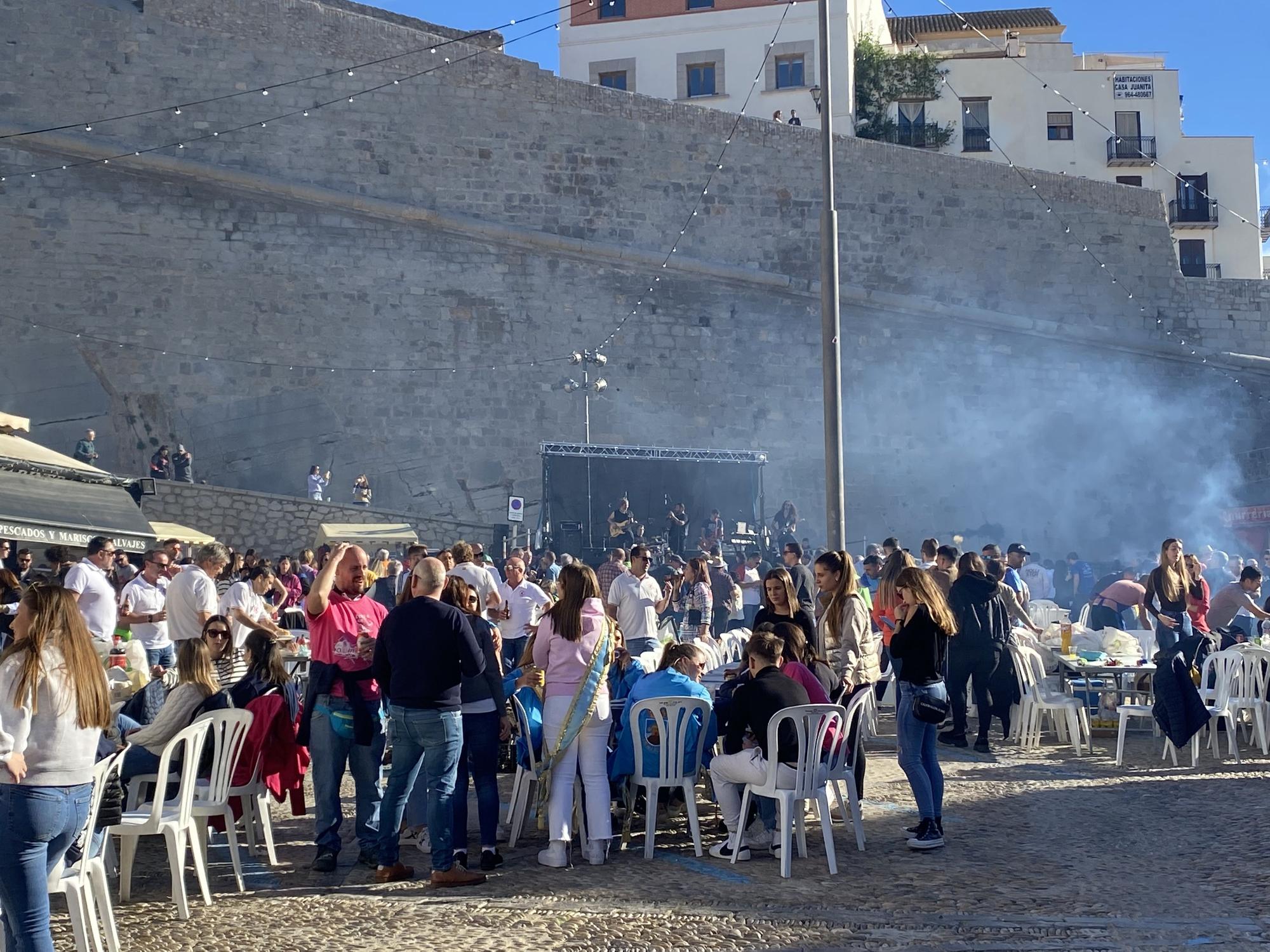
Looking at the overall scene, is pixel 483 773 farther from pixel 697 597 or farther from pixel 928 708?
pixel 697 597

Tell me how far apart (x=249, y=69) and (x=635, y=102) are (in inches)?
244

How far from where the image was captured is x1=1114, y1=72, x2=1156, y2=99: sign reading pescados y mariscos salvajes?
32.1 meters

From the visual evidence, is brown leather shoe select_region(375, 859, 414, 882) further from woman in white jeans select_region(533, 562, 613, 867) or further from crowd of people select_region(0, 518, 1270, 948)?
woman in white jeans select_region(533, 562, 613, 867)

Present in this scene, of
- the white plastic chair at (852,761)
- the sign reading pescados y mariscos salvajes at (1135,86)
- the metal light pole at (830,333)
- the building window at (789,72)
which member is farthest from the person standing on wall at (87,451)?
the sign reading pescados y mariscos salvajes at (1135,86)

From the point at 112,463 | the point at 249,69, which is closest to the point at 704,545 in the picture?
the point at 112,463

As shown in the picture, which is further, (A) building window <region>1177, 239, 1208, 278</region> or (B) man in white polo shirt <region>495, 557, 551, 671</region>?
(A) building window <region>1177, 239, 1208, 278</region>

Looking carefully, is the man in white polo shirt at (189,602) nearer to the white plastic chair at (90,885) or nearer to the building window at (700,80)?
the white plastic chair at (90,885)

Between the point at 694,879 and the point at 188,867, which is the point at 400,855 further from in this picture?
the point at 694,879

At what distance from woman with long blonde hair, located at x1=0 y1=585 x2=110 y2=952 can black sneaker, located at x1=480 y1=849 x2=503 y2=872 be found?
188cm

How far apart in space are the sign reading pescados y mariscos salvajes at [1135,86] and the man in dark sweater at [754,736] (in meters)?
30.6

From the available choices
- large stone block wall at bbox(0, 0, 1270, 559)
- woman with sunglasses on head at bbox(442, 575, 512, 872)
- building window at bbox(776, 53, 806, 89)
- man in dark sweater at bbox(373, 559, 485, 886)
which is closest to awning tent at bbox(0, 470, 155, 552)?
woman with sunglasses on head at bbox(442, 575, 512, 872)

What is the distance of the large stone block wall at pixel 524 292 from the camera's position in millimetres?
21234

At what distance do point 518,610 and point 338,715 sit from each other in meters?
3.85

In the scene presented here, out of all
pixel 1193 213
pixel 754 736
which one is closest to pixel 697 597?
pixel 754 736
